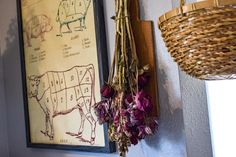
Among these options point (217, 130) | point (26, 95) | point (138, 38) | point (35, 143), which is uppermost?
point (138, 38)

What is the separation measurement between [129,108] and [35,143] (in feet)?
2.64

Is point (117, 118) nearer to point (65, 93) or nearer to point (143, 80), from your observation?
point (143, 80)

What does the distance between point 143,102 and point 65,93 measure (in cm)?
55

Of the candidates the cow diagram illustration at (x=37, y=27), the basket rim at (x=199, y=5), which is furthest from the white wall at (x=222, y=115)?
the cow diagram illustration at (x=37, y=27)

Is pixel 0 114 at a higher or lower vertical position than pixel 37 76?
lower

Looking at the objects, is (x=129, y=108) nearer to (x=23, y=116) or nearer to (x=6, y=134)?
(x=23, y=116)

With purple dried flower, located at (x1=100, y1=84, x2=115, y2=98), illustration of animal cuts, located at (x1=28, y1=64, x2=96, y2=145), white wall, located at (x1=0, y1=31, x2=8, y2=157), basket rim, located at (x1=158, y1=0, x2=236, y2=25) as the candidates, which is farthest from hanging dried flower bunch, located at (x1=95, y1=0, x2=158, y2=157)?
white wall, located at (x1=0, y1=31, x2=8, y2=157)

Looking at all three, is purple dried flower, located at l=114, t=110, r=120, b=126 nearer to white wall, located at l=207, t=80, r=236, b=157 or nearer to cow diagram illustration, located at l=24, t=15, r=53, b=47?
white wall, located at l=207, t=80, r=236, b=157

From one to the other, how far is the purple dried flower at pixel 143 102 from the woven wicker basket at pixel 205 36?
0.31 meters

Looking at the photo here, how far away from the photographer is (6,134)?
1768 mm

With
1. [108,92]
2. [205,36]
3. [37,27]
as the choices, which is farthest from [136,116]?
[37,27]

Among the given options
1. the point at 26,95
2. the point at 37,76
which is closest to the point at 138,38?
the point at 37,76

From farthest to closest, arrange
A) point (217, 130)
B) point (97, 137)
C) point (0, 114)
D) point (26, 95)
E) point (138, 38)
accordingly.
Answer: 1. point (0, 114)
2. point (26, 95)
3. point (97, 137)
4. point (138, 38)
5. point (217, 130)

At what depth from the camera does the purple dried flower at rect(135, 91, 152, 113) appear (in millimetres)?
846
